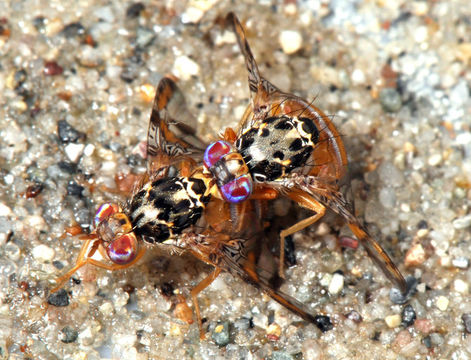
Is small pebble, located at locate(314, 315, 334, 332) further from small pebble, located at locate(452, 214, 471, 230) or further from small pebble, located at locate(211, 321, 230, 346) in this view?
small pebble, located at locate(452, 214, 471, 230)

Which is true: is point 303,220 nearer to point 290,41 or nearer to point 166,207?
point 166,207

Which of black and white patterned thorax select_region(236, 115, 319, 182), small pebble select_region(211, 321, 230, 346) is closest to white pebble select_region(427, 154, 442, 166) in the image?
black and white patterned thorax select_region(236, 115, 319, 182)

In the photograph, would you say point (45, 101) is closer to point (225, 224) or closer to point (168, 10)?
point (168, 10)

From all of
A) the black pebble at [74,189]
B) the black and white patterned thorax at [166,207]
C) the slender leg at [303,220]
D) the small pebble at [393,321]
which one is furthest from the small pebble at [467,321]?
the black pebble at [74,189]

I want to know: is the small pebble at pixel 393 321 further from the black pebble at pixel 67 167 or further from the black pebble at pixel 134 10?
the black pebble at pixel 134 10

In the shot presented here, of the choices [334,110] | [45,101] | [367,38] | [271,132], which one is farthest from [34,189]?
[367,38]

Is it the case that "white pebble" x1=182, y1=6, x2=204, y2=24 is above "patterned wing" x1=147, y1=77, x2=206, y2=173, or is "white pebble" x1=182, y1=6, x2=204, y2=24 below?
above
